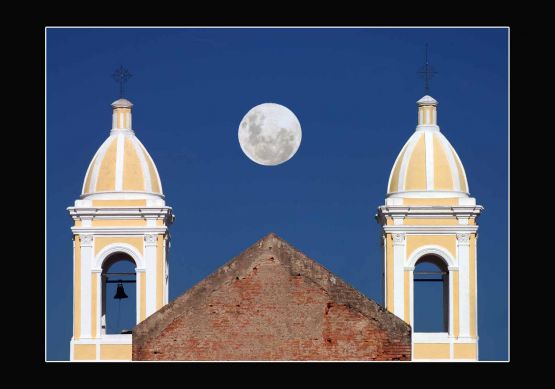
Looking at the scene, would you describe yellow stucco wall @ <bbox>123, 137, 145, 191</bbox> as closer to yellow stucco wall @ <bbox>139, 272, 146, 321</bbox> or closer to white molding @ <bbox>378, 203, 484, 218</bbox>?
yellow stucco wall @ <bbox>139, 272, 146, 321</bbox>

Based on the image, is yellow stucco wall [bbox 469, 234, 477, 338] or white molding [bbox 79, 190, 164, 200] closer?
yellow stucco wall [bbox 469, 234, 477, 338]

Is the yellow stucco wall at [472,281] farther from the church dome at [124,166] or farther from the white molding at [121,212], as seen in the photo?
the church dome at [124,166]

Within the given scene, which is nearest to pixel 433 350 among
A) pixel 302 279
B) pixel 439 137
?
pixel 439 137

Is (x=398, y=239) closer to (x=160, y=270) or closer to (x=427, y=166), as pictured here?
(x=427, y=166)

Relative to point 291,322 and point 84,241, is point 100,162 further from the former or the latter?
point 291,322

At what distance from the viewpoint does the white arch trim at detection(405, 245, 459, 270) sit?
6031cm

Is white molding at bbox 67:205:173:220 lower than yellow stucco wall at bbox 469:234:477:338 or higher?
higher

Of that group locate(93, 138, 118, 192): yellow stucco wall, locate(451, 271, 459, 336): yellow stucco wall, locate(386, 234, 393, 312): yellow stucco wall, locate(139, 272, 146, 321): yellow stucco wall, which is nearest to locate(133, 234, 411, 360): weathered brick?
locate(139, 272, 146, 321): yellow stucco wall

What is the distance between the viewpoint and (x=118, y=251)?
199 feet

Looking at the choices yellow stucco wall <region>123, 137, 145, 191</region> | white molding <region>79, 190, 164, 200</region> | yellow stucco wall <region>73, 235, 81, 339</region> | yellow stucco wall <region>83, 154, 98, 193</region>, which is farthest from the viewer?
yellow stucco wall <region>83, 154, 98, 193</region>

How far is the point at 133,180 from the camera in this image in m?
61.2

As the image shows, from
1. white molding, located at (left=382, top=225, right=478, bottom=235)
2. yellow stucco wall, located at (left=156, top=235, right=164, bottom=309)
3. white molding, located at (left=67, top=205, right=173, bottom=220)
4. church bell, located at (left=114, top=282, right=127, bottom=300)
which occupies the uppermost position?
white molding, located at (left=67, top=205, right=173, bottom=220)

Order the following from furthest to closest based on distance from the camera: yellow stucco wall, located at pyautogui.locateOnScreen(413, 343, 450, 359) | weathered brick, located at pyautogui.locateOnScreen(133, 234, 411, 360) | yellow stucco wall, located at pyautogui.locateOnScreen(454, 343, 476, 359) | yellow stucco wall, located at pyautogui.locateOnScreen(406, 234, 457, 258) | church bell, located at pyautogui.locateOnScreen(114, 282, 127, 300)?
yellow stucco wall, located at pyautogui.locateOnScreen(406, 234, 457, 258) < yellow stucco wall, located at pyautogui.locateOnScreen(454, 343, 476, 359) < yellow stucco wall, located at pyautogui.locateOnScreen(413, 343, 450, 359) < church bell, located at pyautogui.locateOnScreen(114, 282, 127, 300) < weathered brick, located at pyautogui.locateOnScreen(133, 234, 411, 360)

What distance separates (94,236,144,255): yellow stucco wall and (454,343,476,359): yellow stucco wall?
8368 millimetres
